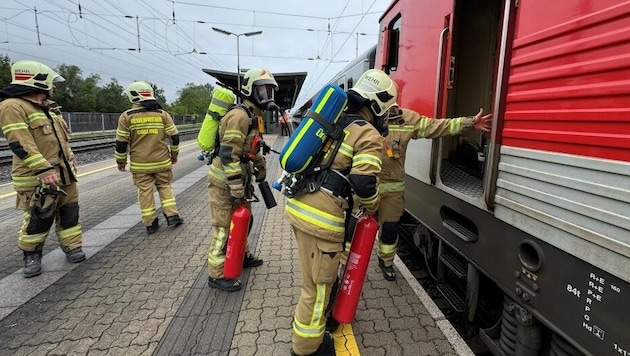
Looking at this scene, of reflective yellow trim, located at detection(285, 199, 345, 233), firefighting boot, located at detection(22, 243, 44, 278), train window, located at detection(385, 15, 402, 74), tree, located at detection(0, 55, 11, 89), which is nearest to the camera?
reflective yellow trim, located at detection(285, 199, 345, 233)

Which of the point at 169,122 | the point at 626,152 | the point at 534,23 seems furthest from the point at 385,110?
the point at 169,122

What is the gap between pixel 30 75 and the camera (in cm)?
356

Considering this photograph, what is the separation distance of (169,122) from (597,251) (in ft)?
16.1

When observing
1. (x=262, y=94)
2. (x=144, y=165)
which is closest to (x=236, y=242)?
(x=262, y=94)

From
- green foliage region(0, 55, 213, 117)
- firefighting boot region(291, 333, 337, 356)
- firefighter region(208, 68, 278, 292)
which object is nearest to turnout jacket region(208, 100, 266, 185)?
firefighter region(208, 68, 278, 292)

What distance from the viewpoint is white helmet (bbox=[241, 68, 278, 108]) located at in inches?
132

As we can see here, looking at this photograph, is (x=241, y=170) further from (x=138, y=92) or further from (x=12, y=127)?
(x=138, y=92)

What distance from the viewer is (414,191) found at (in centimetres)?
360

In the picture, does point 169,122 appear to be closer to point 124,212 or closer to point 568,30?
point 124,212

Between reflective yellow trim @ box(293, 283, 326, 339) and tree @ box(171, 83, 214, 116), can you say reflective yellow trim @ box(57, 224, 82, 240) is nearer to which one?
reflective yellow trim @ box(293, 283, 326, 339)

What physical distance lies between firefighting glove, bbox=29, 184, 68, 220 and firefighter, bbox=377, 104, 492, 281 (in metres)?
3.29

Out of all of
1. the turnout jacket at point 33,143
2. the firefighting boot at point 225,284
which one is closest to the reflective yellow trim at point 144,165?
the turnout jacket at point 33,143

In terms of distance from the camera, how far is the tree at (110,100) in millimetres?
53787

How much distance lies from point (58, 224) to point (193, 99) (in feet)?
260
